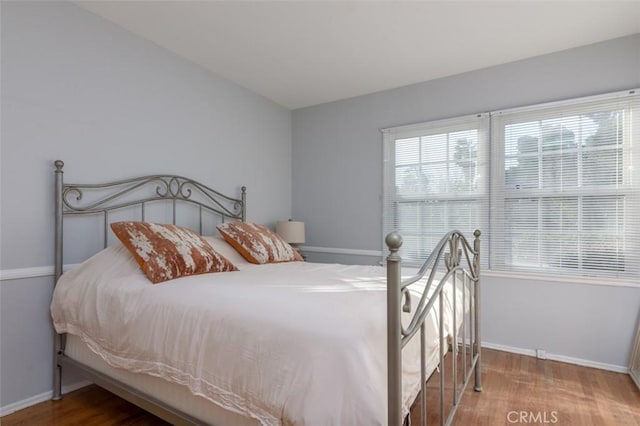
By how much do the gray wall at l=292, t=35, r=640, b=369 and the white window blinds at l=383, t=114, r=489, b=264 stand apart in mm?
119

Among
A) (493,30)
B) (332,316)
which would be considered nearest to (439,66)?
(493,30)

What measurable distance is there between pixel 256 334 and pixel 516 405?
171 cm

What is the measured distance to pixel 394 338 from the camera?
98 centimetres

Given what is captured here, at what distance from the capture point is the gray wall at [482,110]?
2523mm

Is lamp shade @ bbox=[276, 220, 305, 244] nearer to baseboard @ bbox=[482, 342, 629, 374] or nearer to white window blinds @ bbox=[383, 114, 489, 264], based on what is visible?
white window blinds @ bbox=[383, 114, 489, 264]

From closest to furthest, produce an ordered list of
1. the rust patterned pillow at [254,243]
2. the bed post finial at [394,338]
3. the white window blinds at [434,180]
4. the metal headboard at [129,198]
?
the bed post finial at [394,338], the metal headboard at [129,198], the rust patterned pillow at [254,243], the white window blinds at [434,180]

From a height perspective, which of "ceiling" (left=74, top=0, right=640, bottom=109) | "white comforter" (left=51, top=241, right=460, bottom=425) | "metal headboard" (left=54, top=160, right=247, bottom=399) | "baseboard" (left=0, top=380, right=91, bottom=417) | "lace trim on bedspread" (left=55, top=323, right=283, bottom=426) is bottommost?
"baseboard" (left=0, top=380, right=91, bottom=417)

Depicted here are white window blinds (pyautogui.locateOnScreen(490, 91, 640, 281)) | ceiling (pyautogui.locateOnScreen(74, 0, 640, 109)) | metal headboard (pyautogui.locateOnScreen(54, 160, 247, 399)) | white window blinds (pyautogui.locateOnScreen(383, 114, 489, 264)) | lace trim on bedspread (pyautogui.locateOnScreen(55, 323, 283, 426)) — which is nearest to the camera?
lace trim on bedspread (pyautogui.locateOnScreen(55, 323, 283, 426))

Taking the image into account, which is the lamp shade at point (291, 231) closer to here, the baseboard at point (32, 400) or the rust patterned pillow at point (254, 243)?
the rust patterned pillow at point (254, 243)

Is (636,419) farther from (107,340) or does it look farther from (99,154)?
(99,154)

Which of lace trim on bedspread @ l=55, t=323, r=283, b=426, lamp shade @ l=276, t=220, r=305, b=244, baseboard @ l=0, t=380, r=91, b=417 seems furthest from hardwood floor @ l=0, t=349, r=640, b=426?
lamp shade @ l=276, t=220, r=305, b=244

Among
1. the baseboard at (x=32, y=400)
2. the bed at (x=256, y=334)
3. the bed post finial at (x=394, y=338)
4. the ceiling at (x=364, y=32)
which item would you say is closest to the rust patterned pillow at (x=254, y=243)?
the bed at (x=256, y=334)

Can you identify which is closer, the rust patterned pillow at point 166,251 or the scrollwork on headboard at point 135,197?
the rust patterned pillow at point 166,251

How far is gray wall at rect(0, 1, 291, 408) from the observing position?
190cm
